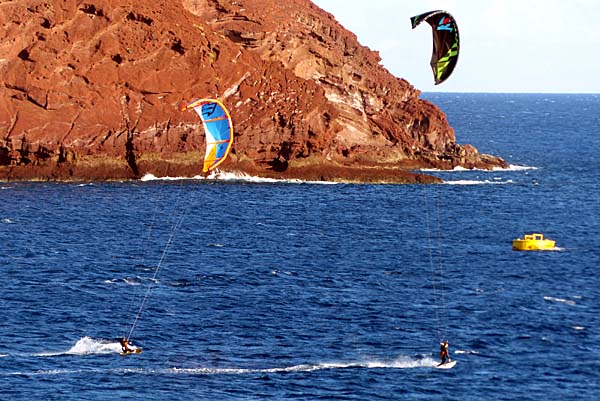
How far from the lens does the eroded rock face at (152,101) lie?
374ft

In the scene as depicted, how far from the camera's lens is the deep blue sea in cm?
5212

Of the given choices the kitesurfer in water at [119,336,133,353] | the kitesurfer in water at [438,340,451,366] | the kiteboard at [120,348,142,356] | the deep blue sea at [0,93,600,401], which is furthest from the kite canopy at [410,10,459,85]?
the kitesurfer in water at [119,336,133,353]

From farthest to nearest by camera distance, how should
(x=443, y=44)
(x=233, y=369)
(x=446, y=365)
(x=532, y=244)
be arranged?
(x=532, y=244) < (x=443, y=44) < (x=446, y=365) < (x=233, y=369)

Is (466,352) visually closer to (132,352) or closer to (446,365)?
(446,365)

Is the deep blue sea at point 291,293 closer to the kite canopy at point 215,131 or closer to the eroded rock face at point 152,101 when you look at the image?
the eroded rock face at point 152,101

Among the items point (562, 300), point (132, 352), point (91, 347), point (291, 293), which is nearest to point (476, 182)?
point (562, 300)

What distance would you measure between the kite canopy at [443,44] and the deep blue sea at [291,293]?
44.7ft

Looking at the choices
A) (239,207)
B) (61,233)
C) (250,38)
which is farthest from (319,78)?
(61,233)

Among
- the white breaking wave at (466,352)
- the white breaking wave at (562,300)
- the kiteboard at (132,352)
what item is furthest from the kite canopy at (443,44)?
the kiteboard at (132,352)

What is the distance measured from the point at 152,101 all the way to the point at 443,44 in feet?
202

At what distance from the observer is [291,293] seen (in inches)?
2724

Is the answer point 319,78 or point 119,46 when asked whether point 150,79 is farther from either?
point 319,78

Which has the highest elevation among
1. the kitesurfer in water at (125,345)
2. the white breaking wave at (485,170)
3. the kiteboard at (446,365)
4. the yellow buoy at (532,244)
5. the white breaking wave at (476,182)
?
the white breaking wave at (485,170)

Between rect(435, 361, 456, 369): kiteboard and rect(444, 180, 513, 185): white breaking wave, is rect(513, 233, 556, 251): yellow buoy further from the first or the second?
rect(444, 180, 513, 185): white breaking wave
